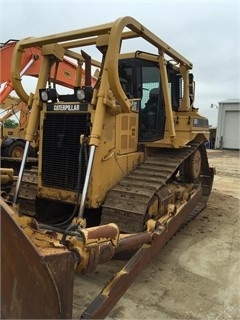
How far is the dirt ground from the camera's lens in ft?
10.3

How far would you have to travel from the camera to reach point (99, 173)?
394 cm

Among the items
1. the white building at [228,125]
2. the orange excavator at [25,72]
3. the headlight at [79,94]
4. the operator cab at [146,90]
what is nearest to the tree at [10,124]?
the orange excavator at [25,72]

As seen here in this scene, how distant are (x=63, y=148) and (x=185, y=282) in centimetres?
203

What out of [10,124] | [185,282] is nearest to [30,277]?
[185,282]

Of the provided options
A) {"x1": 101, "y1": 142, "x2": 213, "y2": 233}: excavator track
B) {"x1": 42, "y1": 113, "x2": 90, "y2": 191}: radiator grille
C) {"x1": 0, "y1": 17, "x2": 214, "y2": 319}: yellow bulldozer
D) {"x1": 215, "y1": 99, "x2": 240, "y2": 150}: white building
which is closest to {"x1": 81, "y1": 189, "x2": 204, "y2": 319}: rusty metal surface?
{"x1": 0, "y1": 17, "x2": 214, "y2": 319}: yellow bulldozer

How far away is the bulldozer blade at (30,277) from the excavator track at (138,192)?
5.15 feet

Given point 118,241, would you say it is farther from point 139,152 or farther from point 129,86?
point 129,86

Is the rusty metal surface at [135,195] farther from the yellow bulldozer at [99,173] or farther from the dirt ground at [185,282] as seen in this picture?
the dirt ground at [185,282]

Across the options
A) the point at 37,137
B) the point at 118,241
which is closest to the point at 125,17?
the point at 37,137

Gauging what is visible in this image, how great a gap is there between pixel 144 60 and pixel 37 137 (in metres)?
1.95

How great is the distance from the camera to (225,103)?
25938mm

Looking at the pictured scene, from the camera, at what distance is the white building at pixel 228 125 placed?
25.4 meters

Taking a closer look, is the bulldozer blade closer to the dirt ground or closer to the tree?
the dirt ground

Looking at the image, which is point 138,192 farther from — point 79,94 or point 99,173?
point 79,94
